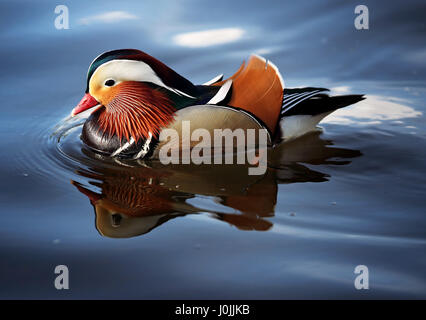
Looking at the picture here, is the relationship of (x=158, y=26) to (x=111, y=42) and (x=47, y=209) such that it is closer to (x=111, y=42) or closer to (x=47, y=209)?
(x=111, y=42)

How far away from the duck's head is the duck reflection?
0.35 m

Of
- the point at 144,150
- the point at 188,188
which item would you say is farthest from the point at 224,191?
the point at 144,150

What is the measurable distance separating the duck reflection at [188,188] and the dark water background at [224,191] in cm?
2

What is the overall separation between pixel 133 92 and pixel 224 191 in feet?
4.44

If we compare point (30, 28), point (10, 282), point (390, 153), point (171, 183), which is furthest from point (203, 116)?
point (30, 28)

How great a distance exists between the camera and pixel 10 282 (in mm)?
3176

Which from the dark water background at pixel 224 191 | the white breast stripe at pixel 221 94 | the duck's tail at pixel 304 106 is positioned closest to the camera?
the dark water background at pixel 224 191

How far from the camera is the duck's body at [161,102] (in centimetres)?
478

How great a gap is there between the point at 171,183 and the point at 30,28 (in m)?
3.93

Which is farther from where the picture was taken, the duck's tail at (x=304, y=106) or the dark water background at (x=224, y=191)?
the duck's tail at (x=304, y=106)

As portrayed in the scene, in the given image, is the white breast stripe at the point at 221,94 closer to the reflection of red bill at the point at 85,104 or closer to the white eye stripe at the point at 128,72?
the white eye stripe at the point at 128,72

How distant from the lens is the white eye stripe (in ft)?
15.8

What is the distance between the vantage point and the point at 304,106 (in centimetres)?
522

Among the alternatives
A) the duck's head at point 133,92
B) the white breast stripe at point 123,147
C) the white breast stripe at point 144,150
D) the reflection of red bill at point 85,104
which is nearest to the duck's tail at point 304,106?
the duck's head at point 133,92
